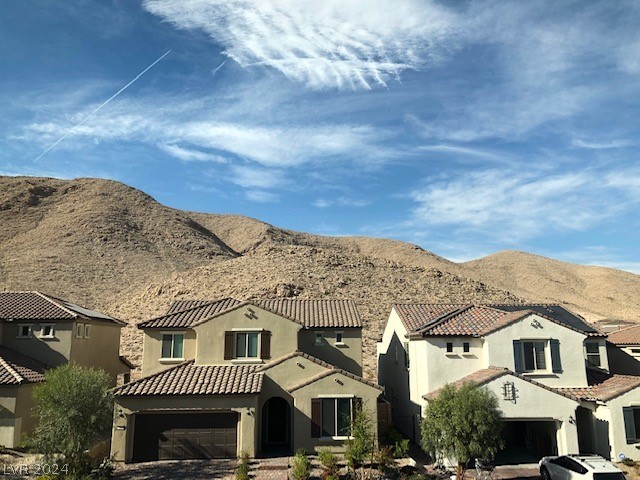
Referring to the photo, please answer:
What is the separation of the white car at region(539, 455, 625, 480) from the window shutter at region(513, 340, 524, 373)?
15.6 feet

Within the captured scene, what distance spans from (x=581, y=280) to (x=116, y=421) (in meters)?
126

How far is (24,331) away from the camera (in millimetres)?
28781

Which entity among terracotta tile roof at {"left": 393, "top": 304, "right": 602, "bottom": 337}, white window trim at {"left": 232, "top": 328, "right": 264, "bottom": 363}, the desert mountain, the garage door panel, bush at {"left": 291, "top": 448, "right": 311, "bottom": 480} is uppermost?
the desert mountain

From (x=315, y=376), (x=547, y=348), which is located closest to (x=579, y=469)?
(x=547, y=348)

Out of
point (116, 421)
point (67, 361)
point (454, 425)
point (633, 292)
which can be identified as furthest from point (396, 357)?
point (633, 292)

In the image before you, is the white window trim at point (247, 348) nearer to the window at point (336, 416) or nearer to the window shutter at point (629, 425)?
the window at point (336, 416)

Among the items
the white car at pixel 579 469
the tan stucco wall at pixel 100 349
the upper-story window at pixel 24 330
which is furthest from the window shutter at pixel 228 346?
the white car at pixel 579 469

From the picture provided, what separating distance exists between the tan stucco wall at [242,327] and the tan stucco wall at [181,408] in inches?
142

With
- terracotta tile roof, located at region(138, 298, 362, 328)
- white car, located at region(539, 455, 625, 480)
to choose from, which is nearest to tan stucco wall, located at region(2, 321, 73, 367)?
terracotta tile roof, located at region(138, 298, 362, 328)

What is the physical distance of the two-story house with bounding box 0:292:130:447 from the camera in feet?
78.5

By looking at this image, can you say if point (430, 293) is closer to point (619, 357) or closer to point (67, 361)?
point (619, 357)

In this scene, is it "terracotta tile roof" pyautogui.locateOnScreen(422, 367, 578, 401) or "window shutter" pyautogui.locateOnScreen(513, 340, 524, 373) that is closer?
"terracotta tile roof" pyautogui.locateOnScreen(422, 367, 578, 401)

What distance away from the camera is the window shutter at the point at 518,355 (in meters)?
24.7

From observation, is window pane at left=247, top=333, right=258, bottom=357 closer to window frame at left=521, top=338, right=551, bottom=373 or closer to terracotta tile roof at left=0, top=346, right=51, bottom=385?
terracotta tile roof at left=0, top=346, right=51, bottom=385
